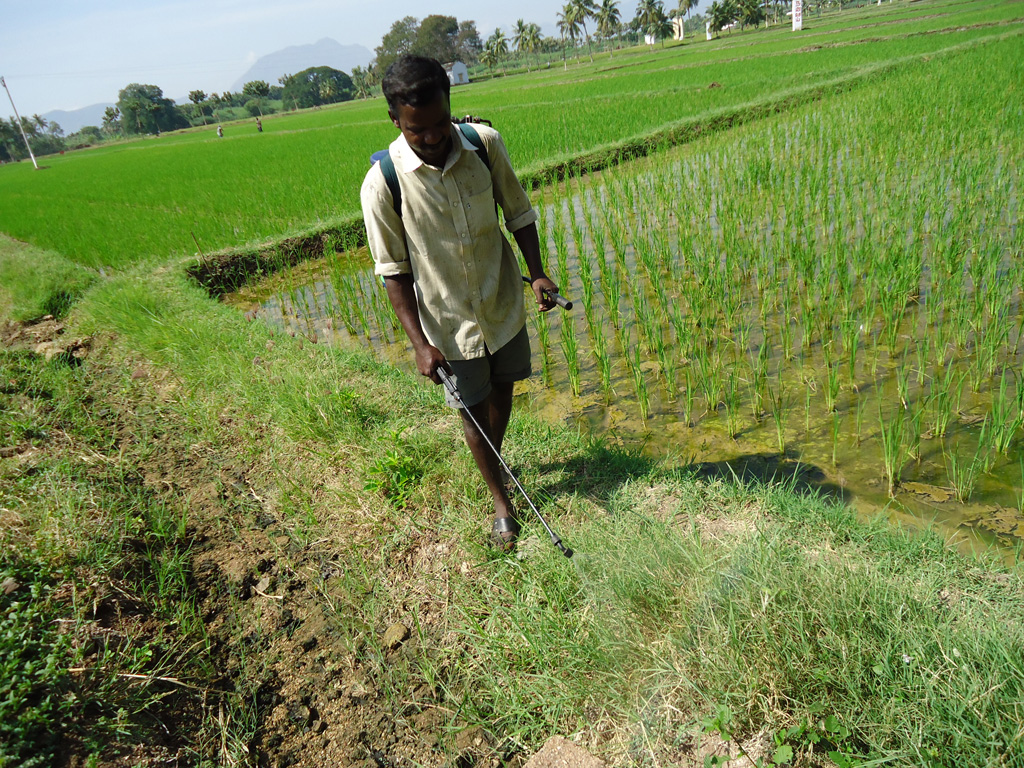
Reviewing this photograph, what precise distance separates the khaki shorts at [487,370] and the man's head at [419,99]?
2.10 feet

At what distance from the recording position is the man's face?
1.45m

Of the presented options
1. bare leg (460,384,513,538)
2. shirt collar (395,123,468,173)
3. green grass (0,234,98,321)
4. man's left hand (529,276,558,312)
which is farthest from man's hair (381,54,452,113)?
green grass (0,234,98,321)

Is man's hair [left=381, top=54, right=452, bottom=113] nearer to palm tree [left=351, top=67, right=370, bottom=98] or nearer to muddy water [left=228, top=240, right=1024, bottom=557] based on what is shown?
muddy water [left=228, top=240, right=1024, bottom=557]

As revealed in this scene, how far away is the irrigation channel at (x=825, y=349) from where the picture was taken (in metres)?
2.17

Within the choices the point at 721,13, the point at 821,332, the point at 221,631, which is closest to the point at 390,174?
the point at 221,631

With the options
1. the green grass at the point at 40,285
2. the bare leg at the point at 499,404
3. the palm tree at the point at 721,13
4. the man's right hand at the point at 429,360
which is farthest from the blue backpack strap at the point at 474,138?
the palm tree at the point at 721,13

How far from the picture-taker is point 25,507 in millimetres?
2160

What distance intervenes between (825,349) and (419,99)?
2.40 m

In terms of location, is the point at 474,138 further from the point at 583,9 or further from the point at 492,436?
the point at 583,9

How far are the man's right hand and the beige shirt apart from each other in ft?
0.21

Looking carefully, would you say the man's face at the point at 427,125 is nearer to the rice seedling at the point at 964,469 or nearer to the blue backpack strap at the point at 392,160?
the blue backpack strap at the point at 392,160

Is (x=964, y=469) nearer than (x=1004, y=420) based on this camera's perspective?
No

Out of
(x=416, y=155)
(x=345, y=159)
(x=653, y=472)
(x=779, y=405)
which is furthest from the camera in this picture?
(x=345, y=159)

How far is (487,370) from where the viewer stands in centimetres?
193
